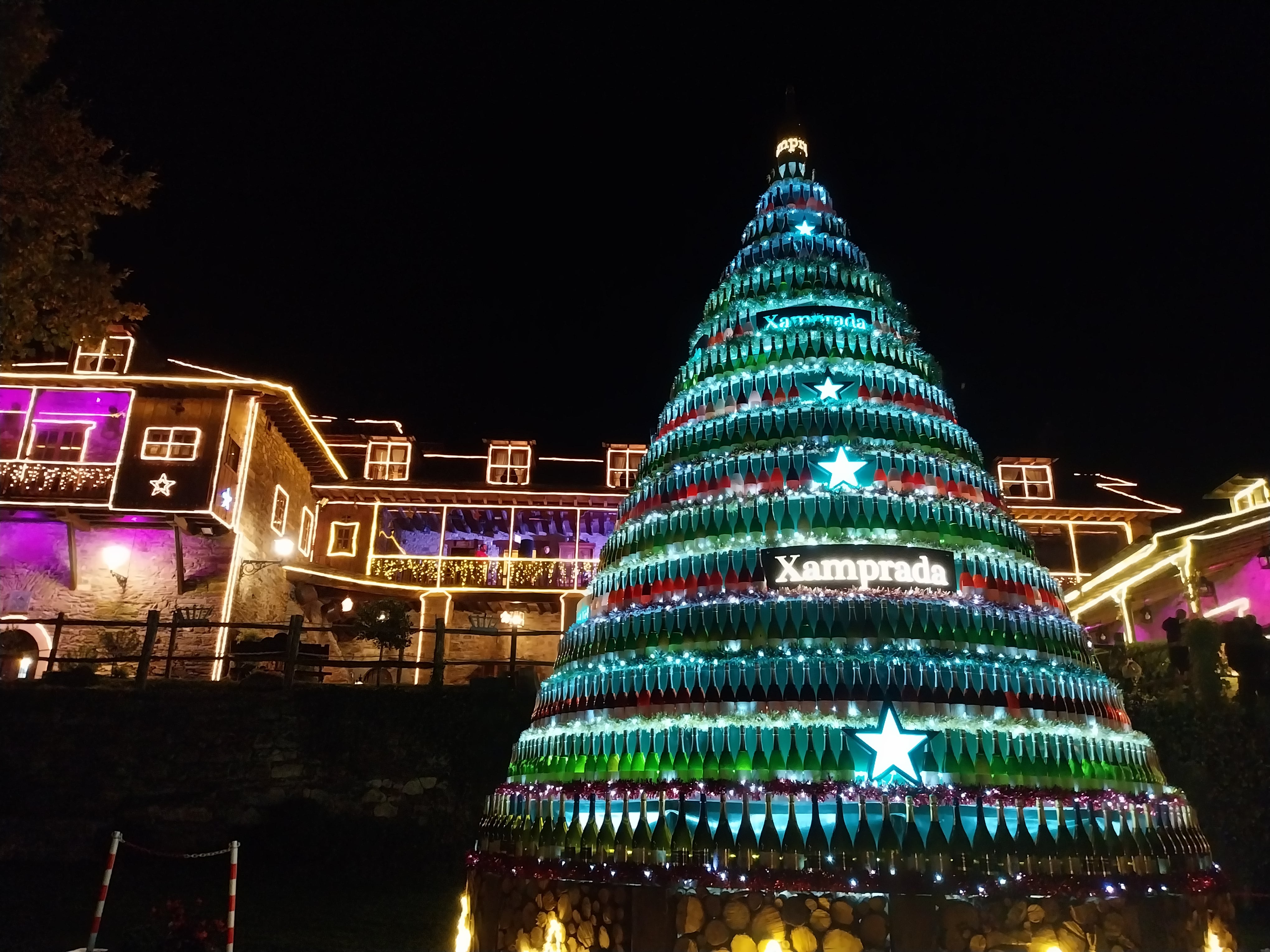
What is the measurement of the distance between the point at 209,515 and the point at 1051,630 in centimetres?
1900

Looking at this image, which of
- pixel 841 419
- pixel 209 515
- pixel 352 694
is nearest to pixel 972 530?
pixel 841 419

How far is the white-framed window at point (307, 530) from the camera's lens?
2520 centimetres

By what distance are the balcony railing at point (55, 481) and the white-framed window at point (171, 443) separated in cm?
101

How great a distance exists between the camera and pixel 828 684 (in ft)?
19.5

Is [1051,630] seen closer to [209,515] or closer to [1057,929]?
[1057,929]

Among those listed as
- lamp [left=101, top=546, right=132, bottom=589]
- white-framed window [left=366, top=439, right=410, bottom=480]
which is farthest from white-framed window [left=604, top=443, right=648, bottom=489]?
lamp [left=101, top=546, right=132, bottom=589]

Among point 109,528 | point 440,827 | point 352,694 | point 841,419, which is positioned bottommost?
point 440,827

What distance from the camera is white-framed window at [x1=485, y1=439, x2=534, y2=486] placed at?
88.7 ft

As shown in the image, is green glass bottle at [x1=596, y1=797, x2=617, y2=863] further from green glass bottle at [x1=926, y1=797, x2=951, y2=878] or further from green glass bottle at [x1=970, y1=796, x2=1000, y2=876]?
green glass bottle at [x1=970, y1=796, x2=1000, y2=876]

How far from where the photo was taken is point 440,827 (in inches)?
482

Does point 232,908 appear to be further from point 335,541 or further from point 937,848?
point 335,541

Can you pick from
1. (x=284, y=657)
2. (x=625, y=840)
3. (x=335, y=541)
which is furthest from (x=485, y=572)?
(x=625, y=840)

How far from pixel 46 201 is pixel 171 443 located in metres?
10.1

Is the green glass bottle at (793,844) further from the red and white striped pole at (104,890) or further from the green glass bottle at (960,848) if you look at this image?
the red and white striped pole at (104,890)
